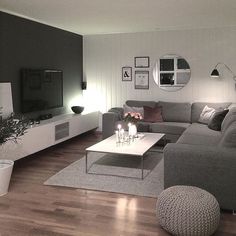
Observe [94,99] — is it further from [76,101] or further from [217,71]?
[217,71]

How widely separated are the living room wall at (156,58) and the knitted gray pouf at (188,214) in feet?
13.7

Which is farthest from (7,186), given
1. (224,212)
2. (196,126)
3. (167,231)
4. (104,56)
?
(104,56)

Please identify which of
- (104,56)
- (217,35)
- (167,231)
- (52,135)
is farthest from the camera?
(104,56)

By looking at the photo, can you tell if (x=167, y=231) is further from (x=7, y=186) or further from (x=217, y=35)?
(x=217, y=35)

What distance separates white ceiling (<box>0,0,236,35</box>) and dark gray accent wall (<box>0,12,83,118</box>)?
19 centimetres

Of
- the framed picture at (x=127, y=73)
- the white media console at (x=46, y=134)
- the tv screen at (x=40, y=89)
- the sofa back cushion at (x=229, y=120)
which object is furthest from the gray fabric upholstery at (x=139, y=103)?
the sofa back cushion at (x=229, y=120)

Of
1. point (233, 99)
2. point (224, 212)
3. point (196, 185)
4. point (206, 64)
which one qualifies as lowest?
point (224, 212)

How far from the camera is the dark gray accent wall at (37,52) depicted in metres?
4.78

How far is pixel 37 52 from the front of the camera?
5.54 meters

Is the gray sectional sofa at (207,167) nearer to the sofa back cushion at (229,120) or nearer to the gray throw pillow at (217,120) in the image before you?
the sofa back cushion at (229,120)

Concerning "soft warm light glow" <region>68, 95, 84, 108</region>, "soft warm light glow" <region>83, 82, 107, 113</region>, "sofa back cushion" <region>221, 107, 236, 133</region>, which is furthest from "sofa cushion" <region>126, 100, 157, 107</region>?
"sofa back cushion" <region>221, 107, 236, 133</region>

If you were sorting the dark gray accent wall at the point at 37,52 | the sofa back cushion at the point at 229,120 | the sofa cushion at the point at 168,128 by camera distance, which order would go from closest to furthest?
the sofa back cushion at the point at 229,120, the dark gray accent wall at the point at 37,52, the sofa cushion at the point at 168,128

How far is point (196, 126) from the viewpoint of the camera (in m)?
5.59

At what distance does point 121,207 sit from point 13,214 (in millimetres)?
1071
